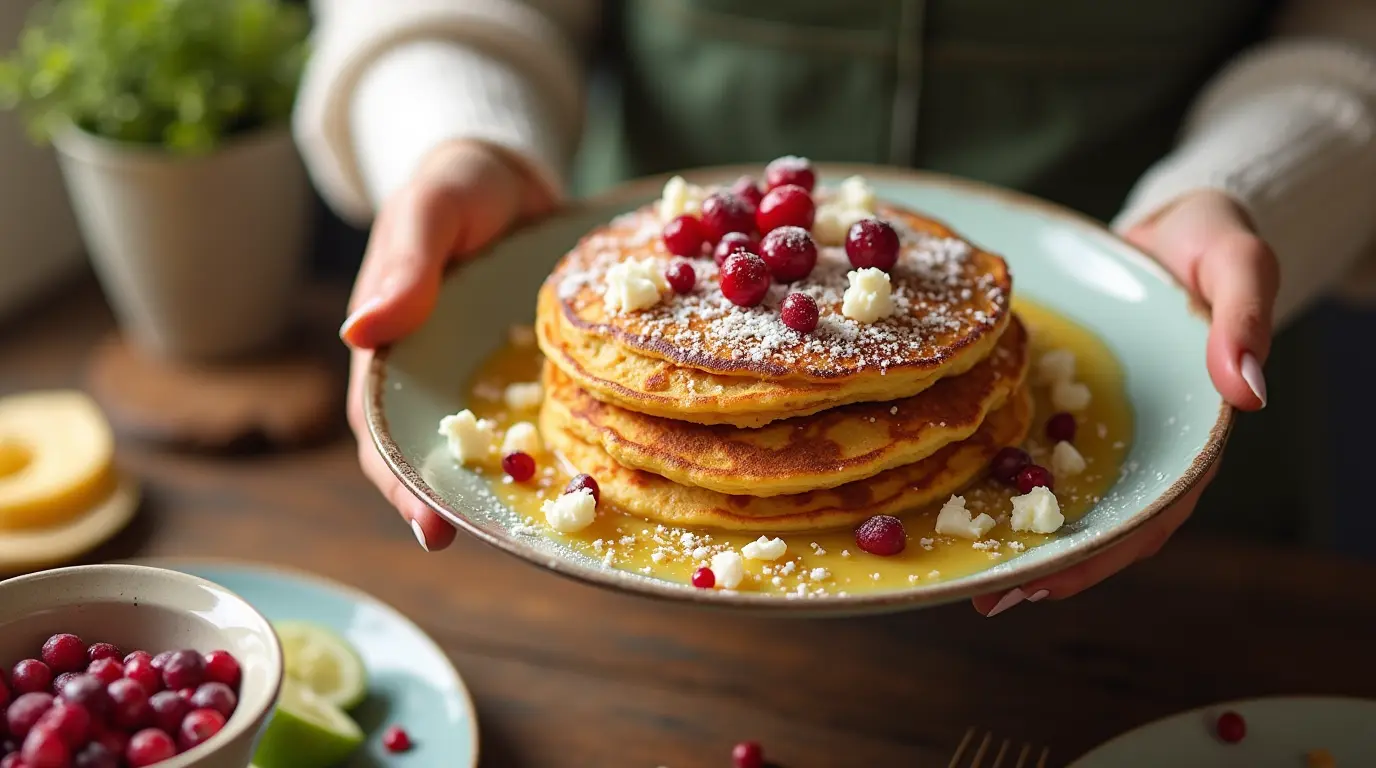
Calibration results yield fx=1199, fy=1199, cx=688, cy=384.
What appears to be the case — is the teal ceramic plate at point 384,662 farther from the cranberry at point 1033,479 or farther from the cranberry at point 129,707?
the cranberry at point 1033,479

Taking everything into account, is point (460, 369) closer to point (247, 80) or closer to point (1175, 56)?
point (247, 80)

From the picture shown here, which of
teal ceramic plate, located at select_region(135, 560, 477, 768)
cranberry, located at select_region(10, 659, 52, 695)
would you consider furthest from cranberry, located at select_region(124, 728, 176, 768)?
teal ceramic plate, located at select_region(135, 560, 477, 768)

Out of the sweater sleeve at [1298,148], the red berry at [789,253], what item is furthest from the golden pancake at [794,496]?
the sweater sleeve at [1298,148]

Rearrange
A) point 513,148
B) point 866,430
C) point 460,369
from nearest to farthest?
point 866,430 < point 460,369 < point 513,148

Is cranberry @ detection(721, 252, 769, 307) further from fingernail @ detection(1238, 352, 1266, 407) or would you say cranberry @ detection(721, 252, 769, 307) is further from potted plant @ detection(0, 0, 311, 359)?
potted plant @ detection(0, 0, 311, 359)

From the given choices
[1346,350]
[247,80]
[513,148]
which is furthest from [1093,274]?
[1346,350]

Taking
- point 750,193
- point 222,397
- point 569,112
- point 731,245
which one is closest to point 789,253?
point 731,245

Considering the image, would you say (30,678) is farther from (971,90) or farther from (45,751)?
(971,90)

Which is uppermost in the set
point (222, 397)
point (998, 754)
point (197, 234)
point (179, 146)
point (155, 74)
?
point (155, 74)
